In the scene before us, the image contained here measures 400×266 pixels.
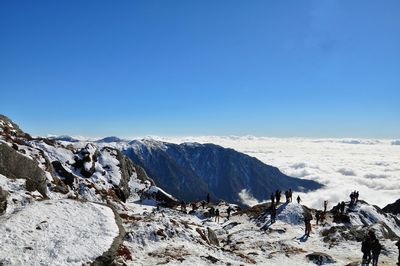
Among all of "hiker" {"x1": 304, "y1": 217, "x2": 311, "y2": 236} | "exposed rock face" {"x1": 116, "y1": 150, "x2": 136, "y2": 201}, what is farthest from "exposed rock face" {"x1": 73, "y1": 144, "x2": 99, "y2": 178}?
"hiker" {"x1": 304, "y1": 217, "x2": 311, "y2": 236}

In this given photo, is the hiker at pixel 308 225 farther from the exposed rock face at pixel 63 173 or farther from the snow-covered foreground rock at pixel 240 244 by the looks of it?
the exposed rock face at pixel 63 173

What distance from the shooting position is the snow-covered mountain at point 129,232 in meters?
27.2

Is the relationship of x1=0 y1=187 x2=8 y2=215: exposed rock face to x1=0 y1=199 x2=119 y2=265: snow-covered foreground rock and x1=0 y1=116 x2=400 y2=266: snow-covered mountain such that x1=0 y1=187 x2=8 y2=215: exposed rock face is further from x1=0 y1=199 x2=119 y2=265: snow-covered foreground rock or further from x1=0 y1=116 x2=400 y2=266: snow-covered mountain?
x1=0 y1=199 x2=119 y2=265: snow-covered foreground rock

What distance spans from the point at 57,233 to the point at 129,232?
868cm

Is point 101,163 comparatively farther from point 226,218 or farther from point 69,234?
point 69,234

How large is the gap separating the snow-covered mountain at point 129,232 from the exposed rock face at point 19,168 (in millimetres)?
144

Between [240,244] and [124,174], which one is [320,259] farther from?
[124,174]

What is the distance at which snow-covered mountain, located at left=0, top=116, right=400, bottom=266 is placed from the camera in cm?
2716

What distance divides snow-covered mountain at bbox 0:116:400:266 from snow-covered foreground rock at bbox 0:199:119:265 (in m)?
0.06

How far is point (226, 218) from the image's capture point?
80.5 metres

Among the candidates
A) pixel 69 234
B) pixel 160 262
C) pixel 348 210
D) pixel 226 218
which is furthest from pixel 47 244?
pixel 348 210

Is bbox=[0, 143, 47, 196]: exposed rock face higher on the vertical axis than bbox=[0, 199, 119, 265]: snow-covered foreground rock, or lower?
higher

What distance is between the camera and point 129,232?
36250mm

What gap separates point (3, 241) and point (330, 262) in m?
33.2
